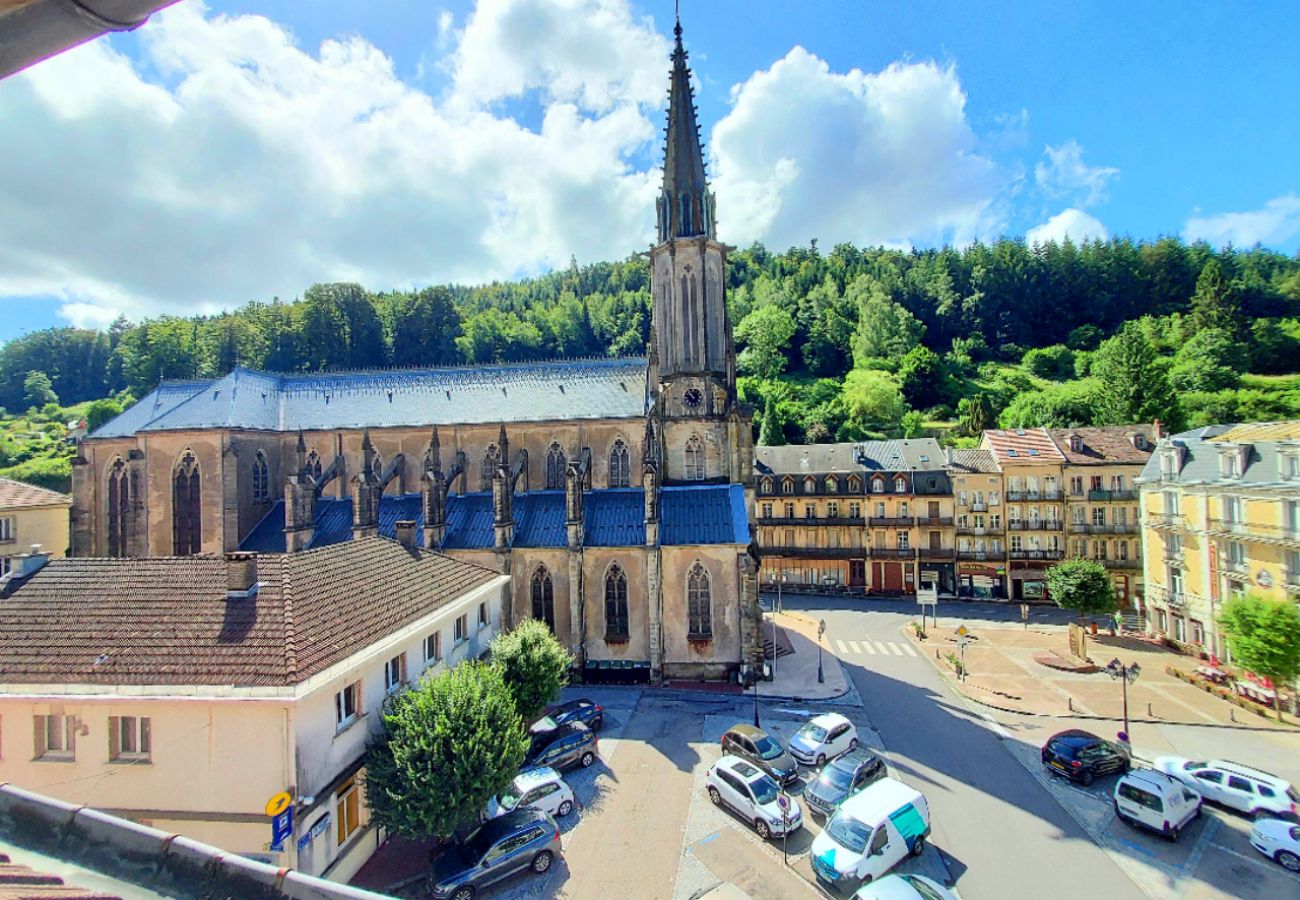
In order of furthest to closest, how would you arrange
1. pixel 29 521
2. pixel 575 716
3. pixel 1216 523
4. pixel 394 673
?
pixel 29 521
pixel 1216 523
pixel 575 716
pixel 394 673

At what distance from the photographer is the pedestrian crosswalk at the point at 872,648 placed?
3691 centimetres

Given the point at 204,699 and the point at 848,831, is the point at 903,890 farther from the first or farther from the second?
the point at 204,699

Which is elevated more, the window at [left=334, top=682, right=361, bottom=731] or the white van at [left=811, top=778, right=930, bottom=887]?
the window at [left=334, top=682, right=361, bottom=731]

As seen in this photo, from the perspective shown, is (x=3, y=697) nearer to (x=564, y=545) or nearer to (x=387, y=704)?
(x=387, y=704)

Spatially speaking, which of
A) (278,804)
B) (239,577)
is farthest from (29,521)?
(278,804)

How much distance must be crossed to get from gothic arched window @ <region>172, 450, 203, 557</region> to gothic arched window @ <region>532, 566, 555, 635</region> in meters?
19.1

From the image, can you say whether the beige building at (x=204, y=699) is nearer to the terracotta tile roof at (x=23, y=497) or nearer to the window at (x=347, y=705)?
the window at (x=347, y=705)

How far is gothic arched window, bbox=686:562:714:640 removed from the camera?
100 feet

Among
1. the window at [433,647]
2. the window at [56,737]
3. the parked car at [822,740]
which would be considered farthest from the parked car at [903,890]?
the window at [56,737]

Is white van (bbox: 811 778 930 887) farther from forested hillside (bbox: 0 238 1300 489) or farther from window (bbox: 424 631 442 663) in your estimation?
forested hillside (bbox: 0 238 1300 489)

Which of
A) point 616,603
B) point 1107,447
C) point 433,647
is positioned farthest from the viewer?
point 1107,447

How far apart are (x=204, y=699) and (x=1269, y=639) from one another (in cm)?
3733

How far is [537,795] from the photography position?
18953 millimetres

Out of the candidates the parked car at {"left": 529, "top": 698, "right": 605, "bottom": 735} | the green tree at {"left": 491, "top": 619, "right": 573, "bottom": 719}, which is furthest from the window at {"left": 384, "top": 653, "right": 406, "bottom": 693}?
the parked car at {"left": 529, "top": 698, "right": 605, "bottom": 735}
